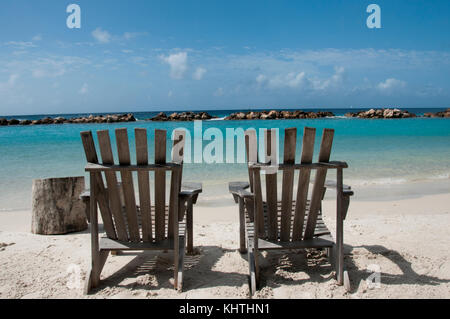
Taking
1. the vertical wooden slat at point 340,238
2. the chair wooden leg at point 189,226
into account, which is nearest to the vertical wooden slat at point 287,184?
the vertical wooden slat at point 340,238

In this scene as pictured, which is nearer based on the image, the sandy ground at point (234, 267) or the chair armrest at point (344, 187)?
the sandy ground at point (234, 267)

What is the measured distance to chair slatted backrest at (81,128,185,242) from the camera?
111 inches

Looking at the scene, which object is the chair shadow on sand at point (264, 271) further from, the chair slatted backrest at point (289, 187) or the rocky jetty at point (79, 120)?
the rocky jetty at point (79, 120)

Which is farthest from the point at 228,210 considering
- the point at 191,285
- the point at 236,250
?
the point at 191,285

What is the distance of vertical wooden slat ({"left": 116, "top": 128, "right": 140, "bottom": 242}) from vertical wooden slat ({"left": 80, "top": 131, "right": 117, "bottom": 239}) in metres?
0.19

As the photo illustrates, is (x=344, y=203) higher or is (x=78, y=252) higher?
(x=344, y=203)

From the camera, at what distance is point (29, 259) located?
12.4 ft

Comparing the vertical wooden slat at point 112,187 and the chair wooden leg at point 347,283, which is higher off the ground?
the vertical wooden slat at point 112,187

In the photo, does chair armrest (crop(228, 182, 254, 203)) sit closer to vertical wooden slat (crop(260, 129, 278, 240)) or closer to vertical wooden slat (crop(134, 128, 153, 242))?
vertical wooden slat (crop(260, 129, 278, 240))

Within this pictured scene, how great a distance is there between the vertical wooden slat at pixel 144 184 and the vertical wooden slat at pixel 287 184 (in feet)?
3.63

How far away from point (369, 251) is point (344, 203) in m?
1.02

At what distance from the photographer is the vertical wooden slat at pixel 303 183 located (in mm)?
2848
